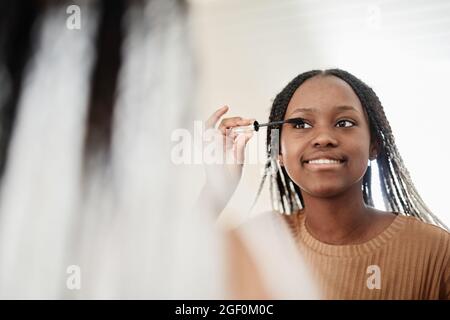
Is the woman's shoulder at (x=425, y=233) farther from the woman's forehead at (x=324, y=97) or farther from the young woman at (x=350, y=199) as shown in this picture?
the woman's forehead at (x=324, y=97)

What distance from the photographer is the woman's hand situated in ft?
4.16

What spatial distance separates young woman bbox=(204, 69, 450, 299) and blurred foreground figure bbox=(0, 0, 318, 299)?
3.9 inches

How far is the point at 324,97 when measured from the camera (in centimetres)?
118

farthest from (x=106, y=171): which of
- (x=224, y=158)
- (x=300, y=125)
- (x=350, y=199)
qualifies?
(x=350, y=199)

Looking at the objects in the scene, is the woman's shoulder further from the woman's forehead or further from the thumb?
the thumb

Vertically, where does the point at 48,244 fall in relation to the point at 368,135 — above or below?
below

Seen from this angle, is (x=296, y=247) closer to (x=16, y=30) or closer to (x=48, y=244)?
(x=48, y=244)

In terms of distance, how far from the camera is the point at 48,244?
52.4 inches

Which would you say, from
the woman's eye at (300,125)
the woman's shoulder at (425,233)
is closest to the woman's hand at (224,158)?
the woman's eye at (300,125)

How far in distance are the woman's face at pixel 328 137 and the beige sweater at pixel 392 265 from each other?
0.14 m

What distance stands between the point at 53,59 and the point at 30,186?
0.34m

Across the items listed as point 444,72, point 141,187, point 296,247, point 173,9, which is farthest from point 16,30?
point 444,72

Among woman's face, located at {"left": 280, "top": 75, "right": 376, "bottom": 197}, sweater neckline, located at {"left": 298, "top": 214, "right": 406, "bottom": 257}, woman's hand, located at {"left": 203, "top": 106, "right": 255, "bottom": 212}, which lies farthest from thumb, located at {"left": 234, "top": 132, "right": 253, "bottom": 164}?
sweater neckline, located at {"left": 298, "top": 214, "right": 406, "bottom": 257}

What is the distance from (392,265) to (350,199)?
17 centimetres
